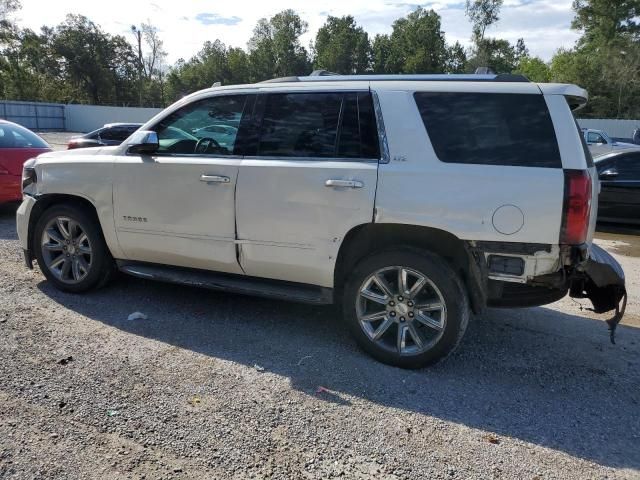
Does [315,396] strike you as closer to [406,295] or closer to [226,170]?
[406,295]

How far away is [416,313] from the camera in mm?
3799

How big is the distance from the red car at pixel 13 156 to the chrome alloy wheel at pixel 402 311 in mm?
6691

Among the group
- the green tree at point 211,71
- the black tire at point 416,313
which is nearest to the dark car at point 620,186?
the black tire at point 416,313

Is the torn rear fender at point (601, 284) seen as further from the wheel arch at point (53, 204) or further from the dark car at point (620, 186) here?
the dark car at point (620, 186)

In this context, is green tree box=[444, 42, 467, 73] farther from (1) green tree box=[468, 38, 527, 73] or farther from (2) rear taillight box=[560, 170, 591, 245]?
(2) rear taillight box=[560, 170, 591, 245]

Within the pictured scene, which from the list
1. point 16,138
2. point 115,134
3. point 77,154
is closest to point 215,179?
point 77,154

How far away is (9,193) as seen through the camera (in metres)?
8.21

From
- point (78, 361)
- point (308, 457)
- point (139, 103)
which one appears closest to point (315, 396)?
point (308, 457)

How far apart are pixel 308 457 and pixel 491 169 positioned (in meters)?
2.10

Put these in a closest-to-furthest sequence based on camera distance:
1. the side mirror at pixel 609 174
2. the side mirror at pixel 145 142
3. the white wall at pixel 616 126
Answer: the side mirror at pixel 145 142 → the side mirror at pixel 609 174 → the white wall at pixel 616 126

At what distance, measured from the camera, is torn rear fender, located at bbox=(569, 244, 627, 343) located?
373 cm

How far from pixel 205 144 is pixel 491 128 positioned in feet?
7.50

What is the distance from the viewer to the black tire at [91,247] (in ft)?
16.0

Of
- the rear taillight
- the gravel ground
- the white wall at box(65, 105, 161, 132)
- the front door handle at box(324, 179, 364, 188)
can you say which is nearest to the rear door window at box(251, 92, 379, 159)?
the front door handle at box(324, 179, 364, 188)
